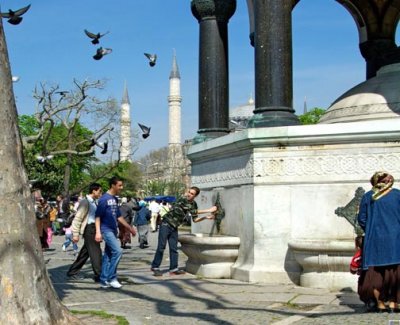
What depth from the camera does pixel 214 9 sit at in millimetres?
14422

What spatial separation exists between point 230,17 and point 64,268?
6.53 m

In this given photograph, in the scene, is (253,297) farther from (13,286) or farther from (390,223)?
(13,286)

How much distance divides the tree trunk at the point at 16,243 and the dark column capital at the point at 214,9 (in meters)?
8.54

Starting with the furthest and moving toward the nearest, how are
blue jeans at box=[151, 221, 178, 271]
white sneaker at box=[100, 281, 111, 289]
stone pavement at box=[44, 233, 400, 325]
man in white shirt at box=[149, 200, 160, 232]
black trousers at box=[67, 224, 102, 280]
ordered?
man in white shirt at box=[149, 200, 160, 232] < blue jeans at box=[151, 221, 178, 271] < black trousers at box=[67, 224, 102, 280] < white sneaker at box=[100, 281, 111, 289] < stone pavement at box=[44, 233, 400, 325]

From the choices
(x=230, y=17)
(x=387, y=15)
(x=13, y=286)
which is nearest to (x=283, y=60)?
(x=230, y=17)

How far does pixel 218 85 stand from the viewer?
1445 centimetres

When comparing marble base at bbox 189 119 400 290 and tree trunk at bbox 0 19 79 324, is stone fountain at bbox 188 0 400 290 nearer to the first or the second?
marble base at bbox 189 119 400 290

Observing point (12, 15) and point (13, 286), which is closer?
point (13, 286)

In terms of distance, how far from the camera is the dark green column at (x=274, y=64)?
37.0ft

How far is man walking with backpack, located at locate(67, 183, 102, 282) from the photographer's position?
12359 millimetres

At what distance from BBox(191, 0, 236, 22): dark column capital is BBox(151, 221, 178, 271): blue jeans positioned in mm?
4396

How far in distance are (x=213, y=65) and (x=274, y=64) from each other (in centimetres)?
328

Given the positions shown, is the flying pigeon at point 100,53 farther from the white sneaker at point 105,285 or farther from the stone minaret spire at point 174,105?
the stone minaret spire at point 174,105

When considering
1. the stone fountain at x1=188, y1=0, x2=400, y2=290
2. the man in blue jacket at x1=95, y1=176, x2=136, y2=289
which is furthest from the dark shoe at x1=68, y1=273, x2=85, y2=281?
the stone fountain at x1=188, y1=0, x2=400, y2=290
